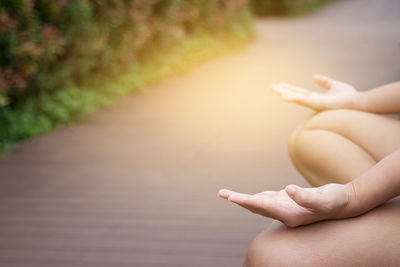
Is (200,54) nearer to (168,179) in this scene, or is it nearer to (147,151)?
(147,151)

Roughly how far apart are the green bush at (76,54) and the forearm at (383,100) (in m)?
3.54

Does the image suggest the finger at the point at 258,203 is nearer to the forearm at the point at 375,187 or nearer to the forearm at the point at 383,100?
the forearm at the point at 375,187

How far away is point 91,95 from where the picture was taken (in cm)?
684

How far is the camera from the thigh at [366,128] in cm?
199

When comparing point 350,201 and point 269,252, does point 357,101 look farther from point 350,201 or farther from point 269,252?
point 269,252

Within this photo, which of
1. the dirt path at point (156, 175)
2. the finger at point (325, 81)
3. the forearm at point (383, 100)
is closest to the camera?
the forearm at point (383, 100)

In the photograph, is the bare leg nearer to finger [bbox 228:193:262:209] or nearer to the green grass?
finger [bbox 228:193:262:209]

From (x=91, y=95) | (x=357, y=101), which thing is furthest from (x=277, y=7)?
(x=357, y=101)

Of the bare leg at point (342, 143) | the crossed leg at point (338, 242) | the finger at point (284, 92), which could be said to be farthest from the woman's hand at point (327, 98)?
the crossed leg at point (338, 242)

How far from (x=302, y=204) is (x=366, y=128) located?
25.9 inches

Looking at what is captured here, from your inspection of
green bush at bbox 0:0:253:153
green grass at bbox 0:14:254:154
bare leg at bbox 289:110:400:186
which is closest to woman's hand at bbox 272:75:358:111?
bare leg at bbox 289:110:400:186

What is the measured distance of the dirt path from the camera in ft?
10.7

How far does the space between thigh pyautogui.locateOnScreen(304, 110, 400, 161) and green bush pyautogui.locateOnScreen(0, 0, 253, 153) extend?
3.49 m

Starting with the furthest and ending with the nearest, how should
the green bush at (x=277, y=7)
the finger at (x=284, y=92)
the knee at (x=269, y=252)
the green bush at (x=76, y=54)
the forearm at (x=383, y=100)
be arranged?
the green bush at (x=277, y=7), the green bush at (x=76, y=54), the finger at (x=284, y=92), the forearm at (x=383, y=100), the knee at (x=269, y=252)
